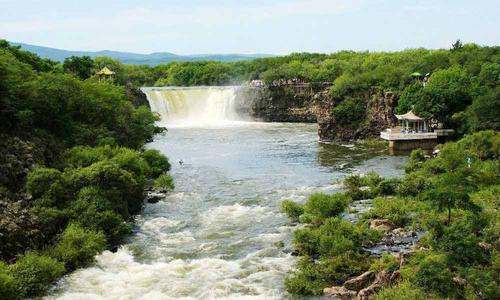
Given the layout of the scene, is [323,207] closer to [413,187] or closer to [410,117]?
[413,187]

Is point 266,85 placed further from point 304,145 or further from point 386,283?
point 386,283

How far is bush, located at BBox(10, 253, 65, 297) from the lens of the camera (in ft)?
64.6

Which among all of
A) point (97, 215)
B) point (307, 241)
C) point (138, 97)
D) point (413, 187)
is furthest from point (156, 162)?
point (138, 97)

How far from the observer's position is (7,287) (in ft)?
61.1

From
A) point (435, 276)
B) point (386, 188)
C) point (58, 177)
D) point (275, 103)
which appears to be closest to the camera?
point (435, 276)

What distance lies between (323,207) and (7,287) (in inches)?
577

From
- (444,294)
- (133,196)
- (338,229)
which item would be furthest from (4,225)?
(444,294)

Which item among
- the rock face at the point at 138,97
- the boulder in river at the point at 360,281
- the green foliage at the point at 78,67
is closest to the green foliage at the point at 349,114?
the rock face at the point at 138,97

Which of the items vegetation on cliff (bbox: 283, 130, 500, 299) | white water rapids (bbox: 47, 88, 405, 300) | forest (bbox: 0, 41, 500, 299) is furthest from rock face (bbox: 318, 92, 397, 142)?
vegetation on cliff (bbox: 283, 130, 500, 299)

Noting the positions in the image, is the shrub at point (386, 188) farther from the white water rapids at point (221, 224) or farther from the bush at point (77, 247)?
the bush at point (77, 247)

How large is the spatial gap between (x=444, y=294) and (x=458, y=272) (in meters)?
0.98

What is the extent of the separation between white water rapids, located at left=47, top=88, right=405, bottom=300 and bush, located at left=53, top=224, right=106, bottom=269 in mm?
522

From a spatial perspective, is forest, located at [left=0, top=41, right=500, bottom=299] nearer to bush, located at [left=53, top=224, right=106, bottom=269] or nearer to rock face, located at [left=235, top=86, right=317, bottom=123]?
bush, located at [left=53, top=224, right=106, bottom=269]

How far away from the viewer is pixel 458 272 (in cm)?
1775
